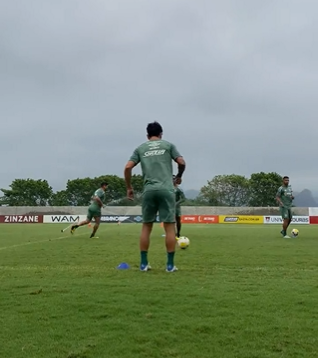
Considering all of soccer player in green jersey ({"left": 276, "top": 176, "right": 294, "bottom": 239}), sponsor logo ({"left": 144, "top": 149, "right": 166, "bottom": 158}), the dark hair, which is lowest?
soccer player in green jersey ({"left": 276, "top": 176, "right": 294, "bottom": 239})

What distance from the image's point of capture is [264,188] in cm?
8069

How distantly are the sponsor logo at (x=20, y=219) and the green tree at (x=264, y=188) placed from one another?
43.6 m

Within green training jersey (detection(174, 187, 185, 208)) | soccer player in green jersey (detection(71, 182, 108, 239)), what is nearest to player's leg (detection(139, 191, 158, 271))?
green training jersey (detection(174, 187, 185, 208))

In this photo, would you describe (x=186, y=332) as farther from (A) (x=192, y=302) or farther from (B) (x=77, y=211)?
(B) (x=77, y=211)

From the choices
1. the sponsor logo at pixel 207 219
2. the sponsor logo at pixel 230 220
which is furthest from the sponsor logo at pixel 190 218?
the sponsor logo at pixel 230 220

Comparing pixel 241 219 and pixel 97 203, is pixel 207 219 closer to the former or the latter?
pixel 241 219

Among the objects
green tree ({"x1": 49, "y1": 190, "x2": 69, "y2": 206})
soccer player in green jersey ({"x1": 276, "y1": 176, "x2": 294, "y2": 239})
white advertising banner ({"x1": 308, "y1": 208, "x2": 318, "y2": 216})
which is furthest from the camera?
green tree ({"x1": 49, "y1": 190, "x2": 69, "y2": 206})

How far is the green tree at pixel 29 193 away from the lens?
3196 inches

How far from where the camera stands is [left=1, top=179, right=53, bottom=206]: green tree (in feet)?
266

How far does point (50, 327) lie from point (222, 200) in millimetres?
88128

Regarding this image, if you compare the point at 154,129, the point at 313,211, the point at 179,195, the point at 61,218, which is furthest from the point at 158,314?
the point at 313,211

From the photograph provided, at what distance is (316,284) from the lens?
210 inches

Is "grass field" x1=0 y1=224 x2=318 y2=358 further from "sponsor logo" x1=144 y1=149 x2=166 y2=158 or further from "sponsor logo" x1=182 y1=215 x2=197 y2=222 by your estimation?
"sponsor logo" x1=182 y1=215 x2=197 y2=222

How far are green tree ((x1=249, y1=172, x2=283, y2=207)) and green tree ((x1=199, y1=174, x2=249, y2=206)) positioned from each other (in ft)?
9.28
